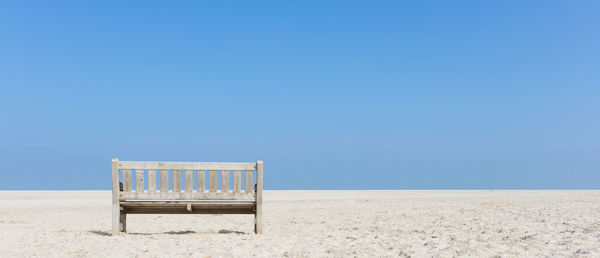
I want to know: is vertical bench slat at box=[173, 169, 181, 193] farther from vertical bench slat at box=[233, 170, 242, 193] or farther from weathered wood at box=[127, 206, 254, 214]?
vertical bench slat at box=[233, 170, 242, 193]

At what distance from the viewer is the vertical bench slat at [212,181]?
7765 mm

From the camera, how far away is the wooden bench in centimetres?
770

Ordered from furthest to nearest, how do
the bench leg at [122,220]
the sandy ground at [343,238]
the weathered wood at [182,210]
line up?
the bench leg at [122,220]
the weathered wood at [182,210]
the sandy ground at [343,238]

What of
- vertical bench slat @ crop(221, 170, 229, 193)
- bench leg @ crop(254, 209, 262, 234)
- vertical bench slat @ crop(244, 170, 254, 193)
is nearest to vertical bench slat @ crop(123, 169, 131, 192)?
vertical bench slat @ crop(221, 170, 229, 193)

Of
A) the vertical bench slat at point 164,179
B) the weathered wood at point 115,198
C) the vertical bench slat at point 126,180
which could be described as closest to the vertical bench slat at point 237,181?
the vertical bench slat at point 164,179

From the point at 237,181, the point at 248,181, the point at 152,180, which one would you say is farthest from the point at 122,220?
the point at 248,181

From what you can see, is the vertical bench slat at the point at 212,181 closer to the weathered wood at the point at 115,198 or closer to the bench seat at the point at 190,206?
the bench seat at the point at 190,206

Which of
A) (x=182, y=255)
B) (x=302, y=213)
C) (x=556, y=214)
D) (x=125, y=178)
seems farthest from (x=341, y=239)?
(x=556, y=214)

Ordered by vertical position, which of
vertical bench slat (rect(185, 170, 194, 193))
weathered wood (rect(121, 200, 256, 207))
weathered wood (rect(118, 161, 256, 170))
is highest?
weathered wood (rect(118, 161, 256, 170))

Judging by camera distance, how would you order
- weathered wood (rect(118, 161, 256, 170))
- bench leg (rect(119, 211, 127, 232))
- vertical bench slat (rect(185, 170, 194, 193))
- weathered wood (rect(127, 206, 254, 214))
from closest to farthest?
weathered wood (rect(118, 161, 256, 170)) → vertical bench slat (rect(185, 170, 194, 193)) → weathered wood (rect(127, 206, 254, 214)) → bench leg (rect(119, 211, 127, 232))

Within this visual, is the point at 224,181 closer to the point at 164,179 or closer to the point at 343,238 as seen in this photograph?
the point at 164,179

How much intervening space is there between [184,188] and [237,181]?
2.90 ft

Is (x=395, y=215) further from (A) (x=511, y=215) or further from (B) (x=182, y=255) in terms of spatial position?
(B) (x=182, y=255)

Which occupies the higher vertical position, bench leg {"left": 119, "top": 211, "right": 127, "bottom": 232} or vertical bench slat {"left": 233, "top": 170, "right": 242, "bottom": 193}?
vertical bench slat {"left": 233, "top": 170, "right": 242, "bottom": 193}
